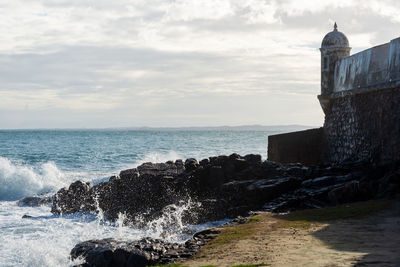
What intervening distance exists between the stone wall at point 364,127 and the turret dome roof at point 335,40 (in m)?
2.15

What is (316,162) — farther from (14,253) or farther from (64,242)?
(14,253)

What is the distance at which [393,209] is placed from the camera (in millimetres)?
10211

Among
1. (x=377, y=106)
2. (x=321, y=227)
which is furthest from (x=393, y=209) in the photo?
(x=377, y=106)

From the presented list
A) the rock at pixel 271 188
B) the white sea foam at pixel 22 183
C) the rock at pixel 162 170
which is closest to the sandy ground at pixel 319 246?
the rock at pixel 271 188

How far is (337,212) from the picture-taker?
34.4 ft

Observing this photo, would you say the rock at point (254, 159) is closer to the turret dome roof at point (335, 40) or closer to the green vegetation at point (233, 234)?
the turret dome roof at point (335, 40)

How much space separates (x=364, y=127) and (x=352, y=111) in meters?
1.35

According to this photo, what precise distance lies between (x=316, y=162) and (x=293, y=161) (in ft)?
2.96

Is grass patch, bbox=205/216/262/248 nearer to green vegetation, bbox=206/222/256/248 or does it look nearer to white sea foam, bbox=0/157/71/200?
green vegetation, bbox=206/222/256/248

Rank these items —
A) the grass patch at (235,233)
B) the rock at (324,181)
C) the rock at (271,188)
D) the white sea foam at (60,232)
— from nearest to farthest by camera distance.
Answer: the grass patch at (235,233)
the white sea foam at (60,232)
the rock at (324,181)
the rock at (271,188)

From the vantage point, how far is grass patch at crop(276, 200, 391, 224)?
1001 cm

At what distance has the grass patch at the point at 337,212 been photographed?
10008 millimetres

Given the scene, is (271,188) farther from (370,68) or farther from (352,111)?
(370,68)

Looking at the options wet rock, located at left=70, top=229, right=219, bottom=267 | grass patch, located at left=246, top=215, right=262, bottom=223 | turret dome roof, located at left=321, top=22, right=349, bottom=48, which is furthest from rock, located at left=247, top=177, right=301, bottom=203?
turret dome roof, located at left=321, top=22, right=349, bottom=48
